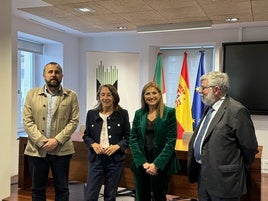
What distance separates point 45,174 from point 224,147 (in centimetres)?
148

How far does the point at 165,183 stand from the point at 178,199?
A: 4.15 feet

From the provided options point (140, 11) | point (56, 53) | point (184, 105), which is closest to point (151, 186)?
A: point (140, 11)

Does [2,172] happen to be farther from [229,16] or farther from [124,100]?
[229,16]

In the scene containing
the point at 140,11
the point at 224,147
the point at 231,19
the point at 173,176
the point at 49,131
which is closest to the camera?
the point at 224,147

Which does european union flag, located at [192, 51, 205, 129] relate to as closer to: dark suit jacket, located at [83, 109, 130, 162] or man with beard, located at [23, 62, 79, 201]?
dark suit jacket, located at [83, 109, 130, 162]

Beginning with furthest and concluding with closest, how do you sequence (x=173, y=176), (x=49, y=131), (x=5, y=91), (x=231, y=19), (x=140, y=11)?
(x=231, y=19), (x=140, y=11), (x=5, y=91), (x=173, y=176), (x=49, y=131)

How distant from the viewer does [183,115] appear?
17.6 feet

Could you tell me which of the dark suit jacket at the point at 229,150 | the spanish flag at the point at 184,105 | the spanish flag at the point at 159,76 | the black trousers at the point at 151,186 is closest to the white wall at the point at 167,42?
the spanish flag at the point at 159,76

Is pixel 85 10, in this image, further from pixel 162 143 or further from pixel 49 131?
pixel 162 143

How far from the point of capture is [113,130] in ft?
8.87

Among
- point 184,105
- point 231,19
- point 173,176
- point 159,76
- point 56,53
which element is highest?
point 231,19

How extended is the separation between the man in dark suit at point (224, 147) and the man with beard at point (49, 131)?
1141 millimetres

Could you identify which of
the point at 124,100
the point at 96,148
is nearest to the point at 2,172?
the point at 96,148

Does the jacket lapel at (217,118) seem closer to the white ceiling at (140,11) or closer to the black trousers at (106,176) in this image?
the black trousers at (106,176)
